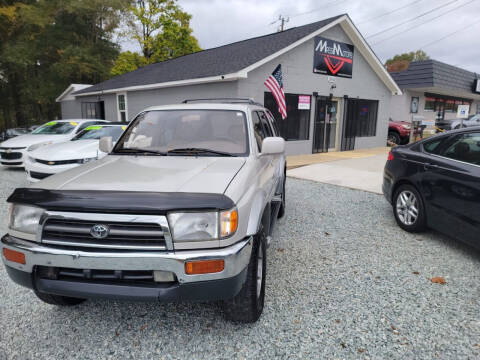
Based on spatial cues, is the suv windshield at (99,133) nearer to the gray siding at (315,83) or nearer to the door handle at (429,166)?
the gray siding at (315,83)

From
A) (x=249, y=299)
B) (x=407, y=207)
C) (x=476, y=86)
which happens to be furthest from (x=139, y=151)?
(x=476, y=86)

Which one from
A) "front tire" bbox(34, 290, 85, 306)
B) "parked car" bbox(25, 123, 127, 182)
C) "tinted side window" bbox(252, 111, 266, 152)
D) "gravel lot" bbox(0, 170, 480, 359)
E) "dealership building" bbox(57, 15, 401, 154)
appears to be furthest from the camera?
"dealership building" bbox(57, 15, 401, 154)

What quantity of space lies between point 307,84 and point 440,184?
9.67m

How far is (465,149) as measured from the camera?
4059 millimetres

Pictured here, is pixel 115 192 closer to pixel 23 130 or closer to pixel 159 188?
pixel 159 188

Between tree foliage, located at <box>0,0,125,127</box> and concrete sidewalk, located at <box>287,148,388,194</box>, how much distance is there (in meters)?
22.4

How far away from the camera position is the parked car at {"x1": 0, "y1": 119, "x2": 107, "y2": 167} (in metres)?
9.16

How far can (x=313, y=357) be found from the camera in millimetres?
2338

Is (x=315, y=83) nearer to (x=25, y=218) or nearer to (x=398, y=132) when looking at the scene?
(x=398, y=132)

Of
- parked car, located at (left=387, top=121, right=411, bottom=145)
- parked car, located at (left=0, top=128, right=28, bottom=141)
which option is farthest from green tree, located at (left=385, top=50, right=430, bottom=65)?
parked car, located at (left=0, top=128, right=28, bottom=141)

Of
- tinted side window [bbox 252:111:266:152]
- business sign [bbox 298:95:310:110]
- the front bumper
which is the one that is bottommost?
the front bumper

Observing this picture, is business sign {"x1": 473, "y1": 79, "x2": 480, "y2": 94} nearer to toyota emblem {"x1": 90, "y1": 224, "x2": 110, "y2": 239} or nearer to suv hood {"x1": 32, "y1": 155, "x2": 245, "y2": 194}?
suv hood {"x1": 32, "y1": 155, "x2": 245, "y2": 194}

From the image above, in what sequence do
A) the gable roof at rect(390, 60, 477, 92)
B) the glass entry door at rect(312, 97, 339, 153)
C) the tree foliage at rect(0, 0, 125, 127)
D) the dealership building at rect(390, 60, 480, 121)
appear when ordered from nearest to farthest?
the glass entry door at rect(312, 97, 339, 153) → the gable roof at rect(390, 60, 477, 92) → the dealership building at rect(390, 60, 480, 121) → the tree foliage at rect(0, 0, 125, 127)

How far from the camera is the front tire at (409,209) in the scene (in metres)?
4.51
